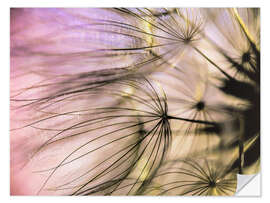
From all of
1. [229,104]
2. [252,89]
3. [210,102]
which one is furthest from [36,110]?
[252,89]

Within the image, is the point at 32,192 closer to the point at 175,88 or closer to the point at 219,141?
the point at 175,88

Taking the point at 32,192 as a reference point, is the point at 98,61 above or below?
above

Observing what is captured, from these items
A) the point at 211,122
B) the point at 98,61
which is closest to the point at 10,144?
the point at 98,61

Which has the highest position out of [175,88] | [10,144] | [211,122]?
[175,88]
